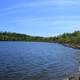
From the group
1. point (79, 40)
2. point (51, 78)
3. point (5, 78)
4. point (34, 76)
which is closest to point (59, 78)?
point (51, 78)

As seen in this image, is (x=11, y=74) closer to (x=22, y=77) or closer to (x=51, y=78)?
(x=22, y=77)

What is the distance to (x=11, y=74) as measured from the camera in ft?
105

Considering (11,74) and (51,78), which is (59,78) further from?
(11,74)

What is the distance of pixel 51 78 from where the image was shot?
2948cm

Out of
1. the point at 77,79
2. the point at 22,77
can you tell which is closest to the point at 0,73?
the point at 22,77

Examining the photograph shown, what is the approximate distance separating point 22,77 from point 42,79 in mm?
2545

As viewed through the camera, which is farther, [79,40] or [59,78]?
[79,40]

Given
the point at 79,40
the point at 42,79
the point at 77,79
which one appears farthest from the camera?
the point at 79,40

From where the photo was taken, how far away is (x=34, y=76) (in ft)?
101

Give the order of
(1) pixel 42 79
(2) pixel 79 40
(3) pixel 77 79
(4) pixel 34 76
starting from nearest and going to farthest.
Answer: (3) pixel 77 79 → (1) pixel 42 79 → (4) pixel 34 76 → (2) pixel 79 40

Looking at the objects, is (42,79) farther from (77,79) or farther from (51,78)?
(77,79)

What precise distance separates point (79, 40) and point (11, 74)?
13536 centimetres

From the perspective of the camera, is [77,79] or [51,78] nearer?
[77,79]

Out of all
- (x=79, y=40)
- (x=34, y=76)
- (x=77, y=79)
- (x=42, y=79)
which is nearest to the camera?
(x=77, y=79)
